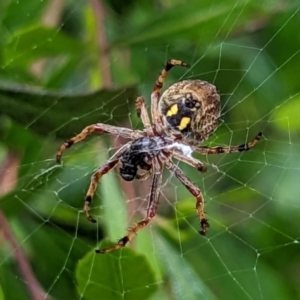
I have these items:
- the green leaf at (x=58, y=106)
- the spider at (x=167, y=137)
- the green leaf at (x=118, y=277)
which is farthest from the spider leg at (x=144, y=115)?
the green leaf at (x=118, y=277)

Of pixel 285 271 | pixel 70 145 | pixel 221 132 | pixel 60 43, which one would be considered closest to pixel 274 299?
pixel 285 271

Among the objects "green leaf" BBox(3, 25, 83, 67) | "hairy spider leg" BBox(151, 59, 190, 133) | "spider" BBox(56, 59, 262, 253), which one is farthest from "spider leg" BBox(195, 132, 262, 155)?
"green leaf" BBox(3, 25, 83, 67)

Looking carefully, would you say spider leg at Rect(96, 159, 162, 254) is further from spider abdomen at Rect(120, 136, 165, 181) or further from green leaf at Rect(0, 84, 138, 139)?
green leaf at Rect(0, 84, 138, 139)

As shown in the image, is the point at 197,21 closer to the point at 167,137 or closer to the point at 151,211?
the point at 167,137

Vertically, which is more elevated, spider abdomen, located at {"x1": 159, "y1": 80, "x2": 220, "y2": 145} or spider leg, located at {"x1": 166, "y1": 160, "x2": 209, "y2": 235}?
spider abdomen, located at {"x1": 159, "y1": 80, "x2": 220, "y2": 145}

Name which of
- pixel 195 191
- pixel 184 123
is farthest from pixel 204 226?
pixel 184 123
